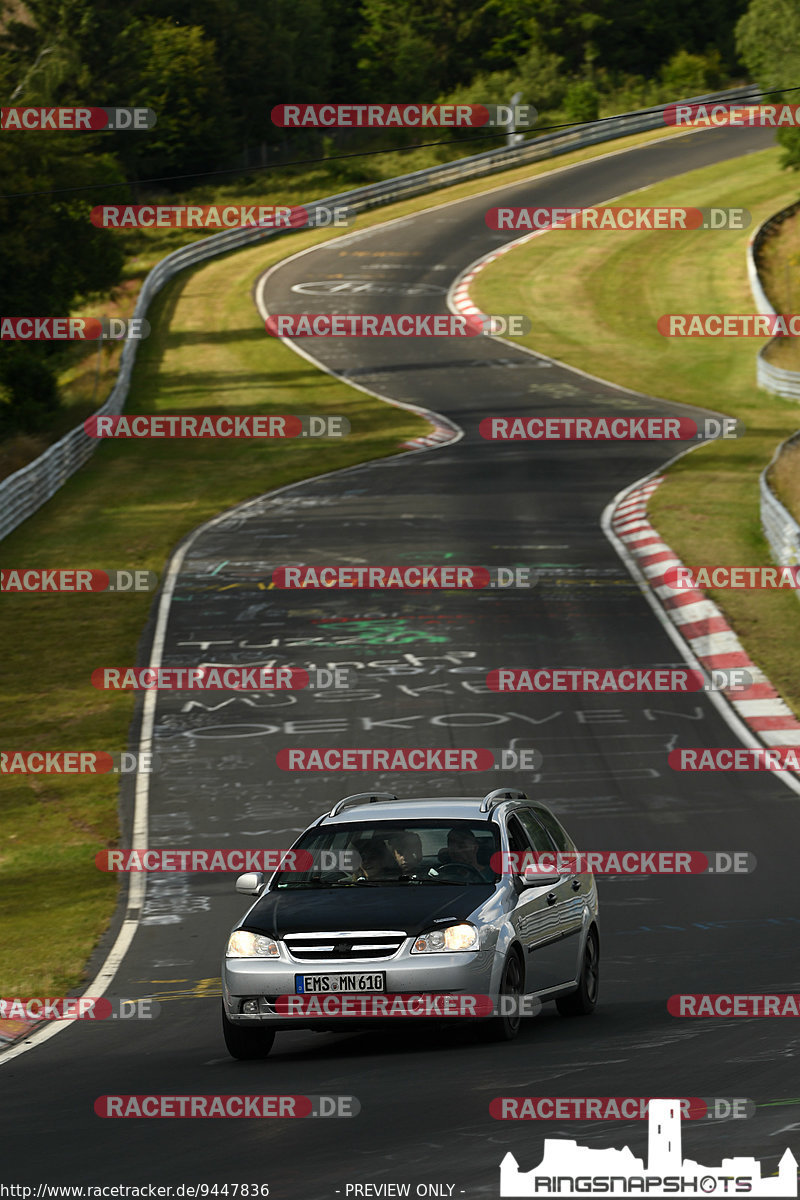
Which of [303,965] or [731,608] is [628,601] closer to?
[731,608]

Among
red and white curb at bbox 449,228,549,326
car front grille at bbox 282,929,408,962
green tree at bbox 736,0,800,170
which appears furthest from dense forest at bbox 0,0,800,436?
car front grille at bbox 282,929,408,962

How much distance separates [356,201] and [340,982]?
73.3 meters

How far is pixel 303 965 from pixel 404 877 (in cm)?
106

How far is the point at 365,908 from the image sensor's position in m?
10.2

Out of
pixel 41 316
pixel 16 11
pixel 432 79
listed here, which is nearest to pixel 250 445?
pixel 41 316

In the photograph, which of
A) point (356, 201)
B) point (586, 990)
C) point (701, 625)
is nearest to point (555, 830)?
point (586, 990)

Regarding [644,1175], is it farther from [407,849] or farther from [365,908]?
[407,849]

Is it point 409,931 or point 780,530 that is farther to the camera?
point 780,530

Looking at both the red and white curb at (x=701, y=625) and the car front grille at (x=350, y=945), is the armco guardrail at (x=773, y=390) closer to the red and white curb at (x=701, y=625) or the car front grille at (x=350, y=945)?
the red and white curb at (x=701, y=625)

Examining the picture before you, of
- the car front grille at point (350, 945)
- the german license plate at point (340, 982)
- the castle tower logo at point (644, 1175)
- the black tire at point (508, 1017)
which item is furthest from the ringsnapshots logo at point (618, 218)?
the castle tower logo at point (644, 1175)

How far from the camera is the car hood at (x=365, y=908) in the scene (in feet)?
Result: 32.8

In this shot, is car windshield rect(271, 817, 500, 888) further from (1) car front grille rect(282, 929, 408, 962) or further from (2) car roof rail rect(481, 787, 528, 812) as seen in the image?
(1) car front grille rect(282, 929, 408, 962)

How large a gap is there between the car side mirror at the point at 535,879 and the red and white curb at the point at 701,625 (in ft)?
33.8

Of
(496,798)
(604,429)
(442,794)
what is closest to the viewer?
(496,798)
